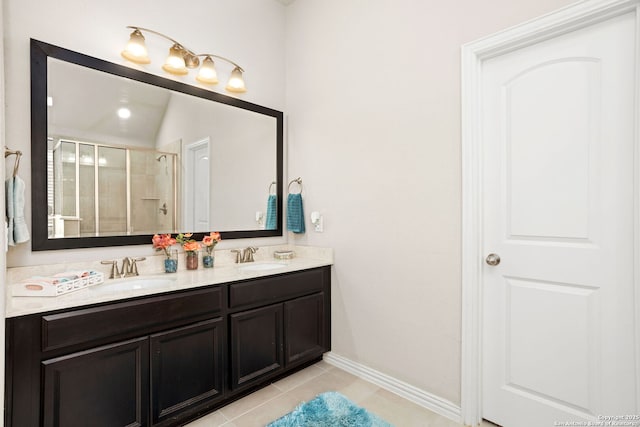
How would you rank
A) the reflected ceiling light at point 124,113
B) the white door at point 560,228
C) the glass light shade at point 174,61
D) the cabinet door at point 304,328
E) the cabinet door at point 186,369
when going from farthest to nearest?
1. the cabinet door at point 304,328
2. the glass light shade at point 174,61
3. the reflected ceiling light at point 124,113
4. the cabinet door at point 186,369
5. the white door at point 560,228

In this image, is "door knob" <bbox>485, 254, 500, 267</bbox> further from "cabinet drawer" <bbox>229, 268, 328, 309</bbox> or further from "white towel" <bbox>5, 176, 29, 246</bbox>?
"white towel" <bbox>5, 176, 29, 246</bbox>

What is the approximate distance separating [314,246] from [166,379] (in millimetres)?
1413

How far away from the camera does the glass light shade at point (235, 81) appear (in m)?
2.54

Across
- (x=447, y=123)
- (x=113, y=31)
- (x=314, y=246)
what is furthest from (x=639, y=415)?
(x=113, y=31)

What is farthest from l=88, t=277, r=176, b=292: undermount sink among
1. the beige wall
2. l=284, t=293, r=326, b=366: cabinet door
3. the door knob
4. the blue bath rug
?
the door knob

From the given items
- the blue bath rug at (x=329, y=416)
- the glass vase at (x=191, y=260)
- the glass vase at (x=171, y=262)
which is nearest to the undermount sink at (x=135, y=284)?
the glass vase at (x=171, y=262)

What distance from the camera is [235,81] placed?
255cm

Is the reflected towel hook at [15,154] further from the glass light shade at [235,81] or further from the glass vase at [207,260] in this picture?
the glass light shade at [235,81]

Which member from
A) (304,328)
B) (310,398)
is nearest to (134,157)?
(304,328)

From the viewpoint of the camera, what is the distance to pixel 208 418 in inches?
75.1

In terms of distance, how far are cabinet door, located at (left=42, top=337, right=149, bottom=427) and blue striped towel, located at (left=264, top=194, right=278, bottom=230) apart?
1.37m

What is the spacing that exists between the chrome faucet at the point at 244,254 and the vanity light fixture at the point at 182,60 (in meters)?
1.24

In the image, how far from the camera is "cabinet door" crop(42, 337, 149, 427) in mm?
1408

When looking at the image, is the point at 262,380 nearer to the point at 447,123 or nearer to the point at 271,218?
the point at 271,218
